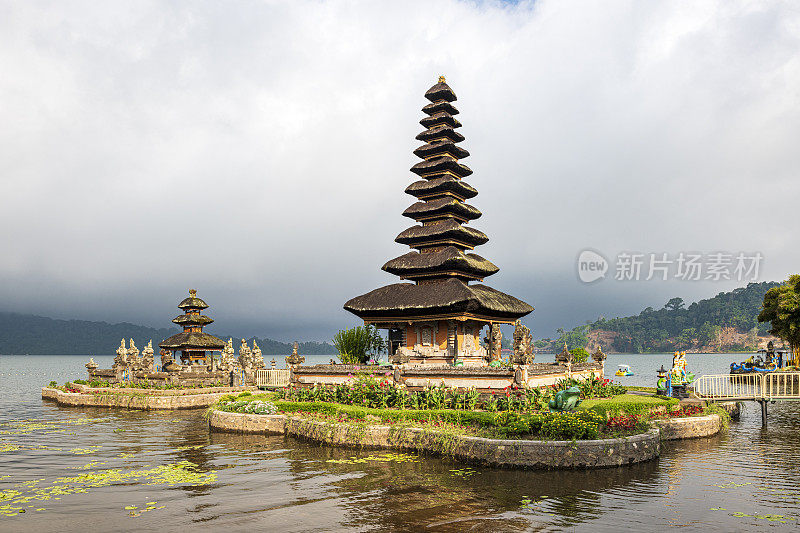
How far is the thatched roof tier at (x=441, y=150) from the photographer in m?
39.5

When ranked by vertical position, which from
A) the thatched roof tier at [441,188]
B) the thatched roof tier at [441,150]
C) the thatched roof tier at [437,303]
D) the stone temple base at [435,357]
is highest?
the thatched roof tier at [441,150]

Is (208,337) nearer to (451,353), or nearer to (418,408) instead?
(451,353)

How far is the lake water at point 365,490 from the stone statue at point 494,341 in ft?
42.6

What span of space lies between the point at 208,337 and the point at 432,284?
29778 millimetres

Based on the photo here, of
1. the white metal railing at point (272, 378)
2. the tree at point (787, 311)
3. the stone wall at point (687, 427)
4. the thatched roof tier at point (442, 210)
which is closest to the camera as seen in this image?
the stone wall at point (687, 427)

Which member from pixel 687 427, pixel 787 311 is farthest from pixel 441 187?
pixel 787 311

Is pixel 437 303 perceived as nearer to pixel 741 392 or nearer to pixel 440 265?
pixel 440 265

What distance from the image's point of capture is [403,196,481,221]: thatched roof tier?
37688mm

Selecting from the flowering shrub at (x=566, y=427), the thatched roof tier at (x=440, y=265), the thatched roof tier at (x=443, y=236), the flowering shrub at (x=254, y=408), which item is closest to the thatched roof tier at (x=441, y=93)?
the thatched roof tier at (x=443, y=236)

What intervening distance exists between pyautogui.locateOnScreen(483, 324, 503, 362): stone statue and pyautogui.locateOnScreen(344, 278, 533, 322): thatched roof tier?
100 cm

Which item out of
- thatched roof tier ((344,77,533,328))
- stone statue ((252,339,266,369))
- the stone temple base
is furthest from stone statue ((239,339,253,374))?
the stone temple base

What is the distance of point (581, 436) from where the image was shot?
1816 cm

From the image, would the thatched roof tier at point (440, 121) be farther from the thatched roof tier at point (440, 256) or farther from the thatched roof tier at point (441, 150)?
the thatched roof tier at point (441, 150)

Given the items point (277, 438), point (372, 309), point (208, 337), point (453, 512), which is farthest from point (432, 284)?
point (208, 337)
